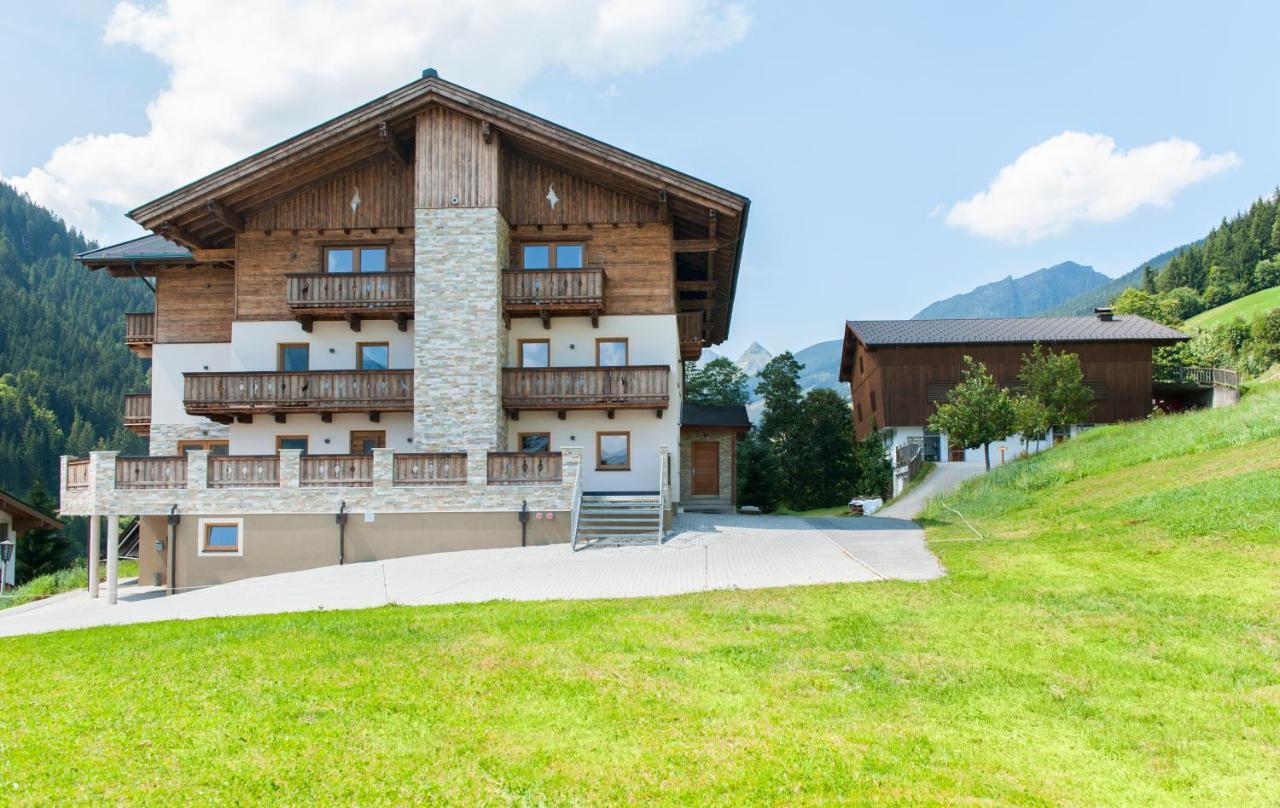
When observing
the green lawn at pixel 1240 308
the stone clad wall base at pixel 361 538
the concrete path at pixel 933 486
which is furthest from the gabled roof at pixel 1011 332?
the green lawn at pixel 1240 308

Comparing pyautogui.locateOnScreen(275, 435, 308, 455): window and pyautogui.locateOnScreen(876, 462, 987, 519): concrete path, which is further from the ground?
pyautogui.locateOnScreen(275, 435, 308, 455): window

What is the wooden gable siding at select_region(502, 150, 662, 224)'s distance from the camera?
26.6 metres

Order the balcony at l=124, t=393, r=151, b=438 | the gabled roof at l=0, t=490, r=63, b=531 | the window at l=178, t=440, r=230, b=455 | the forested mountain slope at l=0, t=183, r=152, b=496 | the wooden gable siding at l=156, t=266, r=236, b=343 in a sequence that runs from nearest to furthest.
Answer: the window at l=178, t=440, r=230, b=455 → the wooden gable siding at l=156, t=266, r=236, b=343 → the balcony at l=124, t=393, r=151, b=438 → the gabled roof at l=0, t=490, r=63, b=531 → the forested mountain slope at l=0, t=183, r=152, b=496

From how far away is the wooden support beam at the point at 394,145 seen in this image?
25344 millimetres

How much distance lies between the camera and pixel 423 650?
1038cm

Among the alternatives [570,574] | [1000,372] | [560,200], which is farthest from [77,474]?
[1000,372]

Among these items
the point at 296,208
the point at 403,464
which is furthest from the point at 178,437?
the point at 403,464

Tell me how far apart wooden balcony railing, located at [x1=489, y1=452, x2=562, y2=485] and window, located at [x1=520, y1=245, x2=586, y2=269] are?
20.9 feet

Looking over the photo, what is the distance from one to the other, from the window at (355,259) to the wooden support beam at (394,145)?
256 cm

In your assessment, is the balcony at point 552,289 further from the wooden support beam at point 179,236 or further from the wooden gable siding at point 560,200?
the wooden support beam at point 179,236

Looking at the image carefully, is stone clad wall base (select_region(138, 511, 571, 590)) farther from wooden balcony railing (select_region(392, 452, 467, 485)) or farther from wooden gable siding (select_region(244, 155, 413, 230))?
wooden gable siding (select_region(244, 155, 413, 230))

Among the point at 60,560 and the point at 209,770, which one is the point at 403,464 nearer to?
the point at 209,770

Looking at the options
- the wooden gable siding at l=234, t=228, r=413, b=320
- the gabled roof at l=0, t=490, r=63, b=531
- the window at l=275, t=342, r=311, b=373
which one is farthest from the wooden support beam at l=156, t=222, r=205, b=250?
the gabled roof at l=0, t=490, r=63, b=531

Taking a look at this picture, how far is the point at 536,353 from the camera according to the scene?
27141 mm
